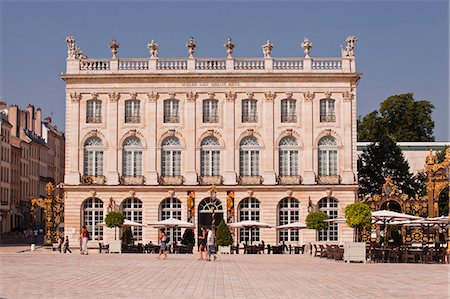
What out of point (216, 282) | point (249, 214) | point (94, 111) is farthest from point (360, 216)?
point (94, 111)

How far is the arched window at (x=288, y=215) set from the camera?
61188mm

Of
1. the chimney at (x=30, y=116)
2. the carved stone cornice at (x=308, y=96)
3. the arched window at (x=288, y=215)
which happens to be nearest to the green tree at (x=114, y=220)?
the arched window at (x=288, y=215)

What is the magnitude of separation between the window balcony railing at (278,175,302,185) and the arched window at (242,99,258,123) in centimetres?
441

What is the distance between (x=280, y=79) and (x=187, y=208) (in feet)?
34.7

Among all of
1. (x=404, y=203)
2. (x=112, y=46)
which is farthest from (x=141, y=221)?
(x=404, y=203)

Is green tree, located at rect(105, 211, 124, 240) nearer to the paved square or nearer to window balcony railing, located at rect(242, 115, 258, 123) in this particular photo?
window balcony railing, located at rect(242, 115, 258, 123)

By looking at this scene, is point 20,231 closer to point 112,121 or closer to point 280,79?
point 112,121

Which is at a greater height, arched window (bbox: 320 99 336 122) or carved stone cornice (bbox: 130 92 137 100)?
carved stone cornice (bbox: 130 92 137 100)

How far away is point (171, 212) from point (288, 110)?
10366 millimetres

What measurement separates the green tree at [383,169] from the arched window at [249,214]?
581 inches

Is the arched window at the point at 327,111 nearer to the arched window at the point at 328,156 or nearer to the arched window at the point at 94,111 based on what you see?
the arched window at the point at 328,156

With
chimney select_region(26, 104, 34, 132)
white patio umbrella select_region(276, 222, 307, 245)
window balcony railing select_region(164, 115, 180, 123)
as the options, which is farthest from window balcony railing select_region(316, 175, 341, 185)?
chimney select_region(26, 104, 34, 132)

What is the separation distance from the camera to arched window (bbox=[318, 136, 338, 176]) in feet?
203

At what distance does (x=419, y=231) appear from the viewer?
184 ft
